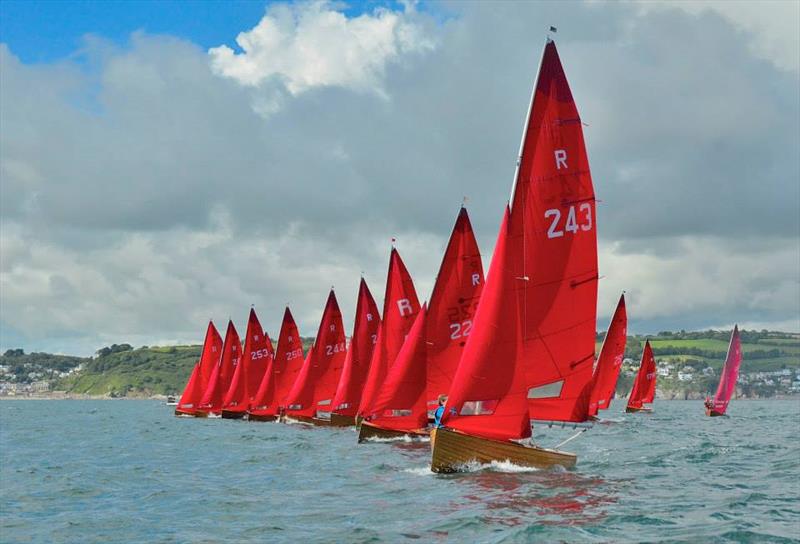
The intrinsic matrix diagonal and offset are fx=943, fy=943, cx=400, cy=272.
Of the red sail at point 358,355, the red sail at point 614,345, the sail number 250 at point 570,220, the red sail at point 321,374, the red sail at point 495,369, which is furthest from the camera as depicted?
the red sail at point 614,345

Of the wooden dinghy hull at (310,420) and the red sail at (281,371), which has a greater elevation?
the red sail at (281,371)

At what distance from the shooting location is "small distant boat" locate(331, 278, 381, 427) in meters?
60.9

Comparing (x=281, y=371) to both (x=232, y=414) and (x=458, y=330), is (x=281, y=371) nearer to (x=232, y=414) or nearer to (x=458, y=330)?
(x=232, y=414)

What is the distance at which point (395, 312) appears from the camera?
52.7 meters

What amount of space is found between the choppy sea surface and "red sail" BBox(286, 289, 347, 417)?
2397cm

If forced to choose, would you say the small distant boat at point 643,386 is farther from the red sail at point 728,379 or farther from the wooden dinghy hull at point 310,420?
the wooden dinghy hull at point 310,420

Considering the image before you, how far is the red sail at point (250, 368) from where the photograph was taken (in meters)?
85.2

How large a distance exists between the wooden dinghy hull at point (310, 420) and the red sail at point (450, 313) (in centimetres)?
2383

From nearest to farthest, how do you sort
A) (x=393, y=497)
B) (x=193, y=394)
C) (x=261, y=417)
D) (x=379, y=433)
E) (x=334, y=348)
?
(x=393, y=497), (x=379, y=433), (x=334, y=348), (x=261, y=417), (x=193, y=394)

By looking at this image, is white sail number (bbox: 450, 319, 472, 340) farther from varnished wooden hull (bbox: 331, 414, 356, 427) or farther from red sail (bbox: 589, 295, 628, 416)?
red sail (bbox: 589, 295, 628, 416)

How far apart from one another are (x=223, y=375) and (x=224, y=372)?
351 mm

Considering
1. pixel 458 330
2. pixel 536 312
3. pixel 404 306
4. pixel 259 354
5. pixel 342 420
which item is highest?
pixel 259 354

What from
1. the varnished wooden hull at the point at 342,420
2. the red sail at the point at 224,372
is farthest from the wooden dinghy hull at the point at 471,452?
the red sail at the point at 224,372

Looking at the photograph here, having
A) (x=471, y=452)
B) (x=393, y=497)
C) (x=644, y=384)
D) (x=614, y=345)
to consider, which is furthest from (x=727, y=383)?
(x=393, y=497)
